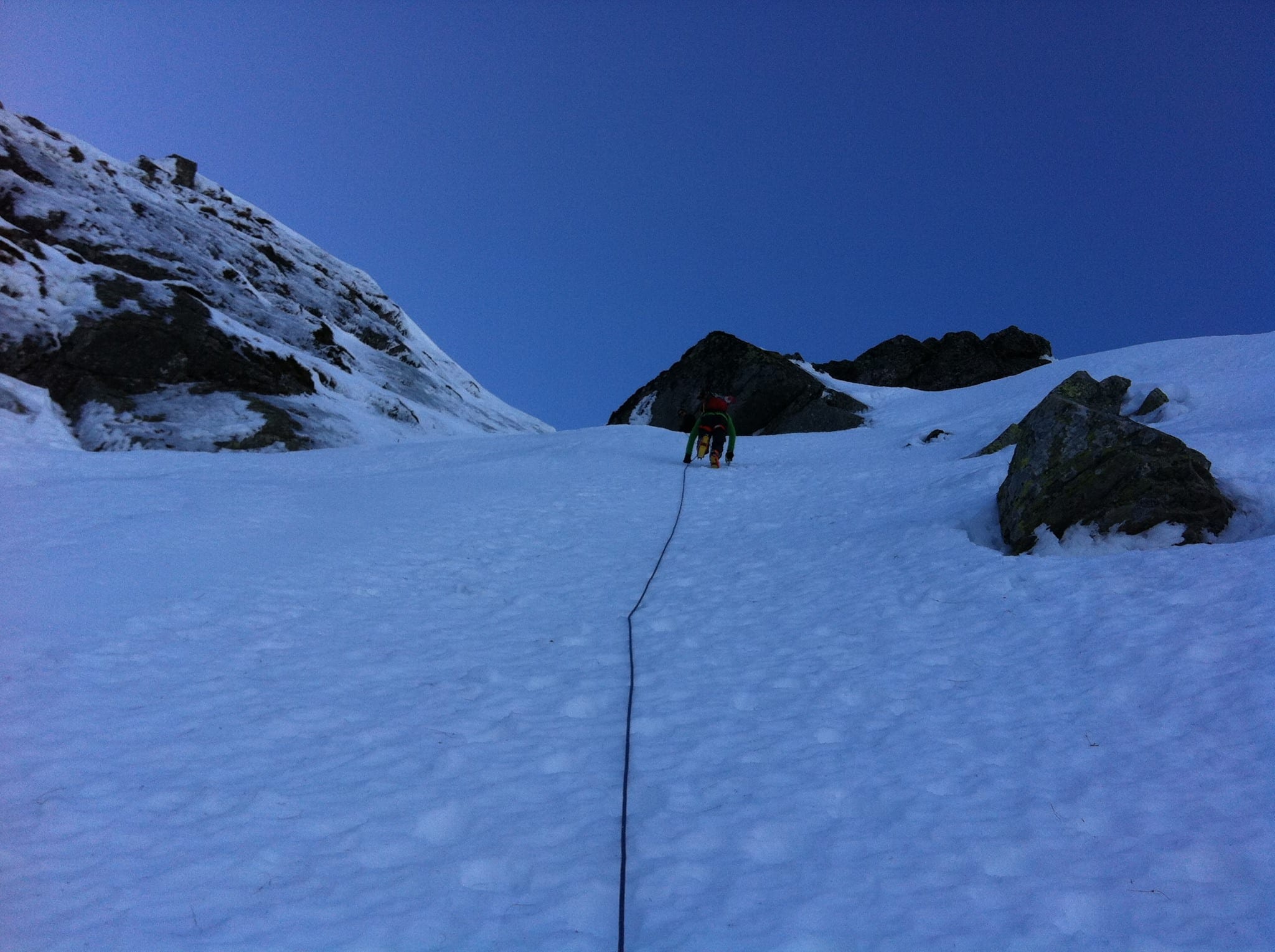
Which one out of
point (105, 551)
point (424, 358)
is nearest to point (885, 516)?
point (105, 551)

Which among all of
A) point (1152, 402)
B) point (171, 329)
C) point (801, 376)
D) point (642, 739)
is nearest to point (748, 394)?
point (801, 376)

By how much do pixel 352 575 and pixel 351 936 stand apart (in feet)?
20.5

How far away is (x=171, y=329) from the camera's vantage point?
27562 mm

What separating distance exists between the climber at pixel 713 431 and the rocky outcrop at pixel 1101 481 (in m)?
9.45

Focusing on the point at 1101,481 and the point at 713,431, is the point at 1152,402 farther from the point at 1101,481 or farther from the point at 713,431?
the point at 1101,481

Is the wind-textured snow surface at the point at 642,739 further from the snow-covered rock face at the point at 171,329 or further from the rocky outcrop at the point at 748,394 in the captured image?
the rocky outcrop at the point at 748,394

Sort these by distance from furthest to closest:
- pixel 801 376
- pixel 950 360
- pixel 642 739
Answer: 1. pixel 950 360
2. pixel 801 376
3. pixel 642 739

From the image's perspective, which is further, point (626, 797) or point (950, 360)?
point (950, 360)

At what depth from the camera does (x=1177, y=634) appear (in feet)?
17.9

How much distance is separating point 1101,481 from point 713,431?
11.6 meters

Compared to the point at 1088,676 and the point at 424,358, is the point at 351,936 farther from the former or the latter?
the point at 424,358

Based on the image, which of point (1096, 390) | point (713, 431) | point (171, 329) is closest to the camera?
point (1096, 390)

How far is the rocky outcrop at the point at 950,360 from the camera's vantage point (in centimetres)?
4431

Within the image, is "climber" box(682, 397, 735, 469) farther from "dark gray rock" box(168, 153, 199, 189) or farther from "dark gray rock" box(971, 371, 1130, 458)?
"dark gray rock" box(168, 153, 199, 189)
